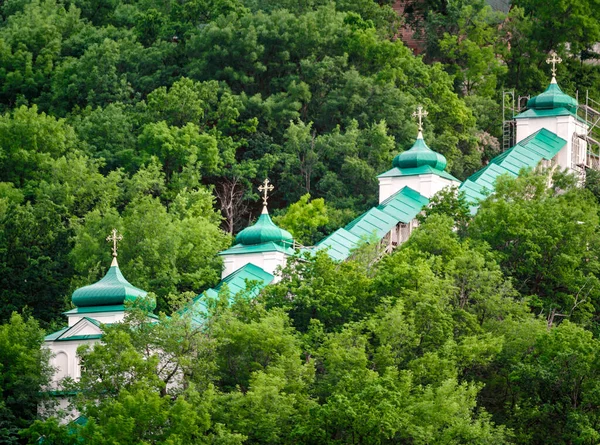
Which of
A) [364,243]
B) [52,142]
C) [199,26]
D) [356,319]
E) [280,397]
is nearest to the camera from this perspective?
[280,397]

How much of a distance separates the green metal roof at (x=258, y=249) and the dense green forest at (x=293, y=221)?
3.07 ft

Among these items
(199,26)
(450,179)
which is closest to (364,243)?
(450,179)

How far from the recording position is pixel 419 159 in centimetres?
8281

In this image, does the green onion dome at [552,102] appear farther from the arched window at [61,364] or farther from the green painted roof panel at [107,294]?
the arched window at [61,364]

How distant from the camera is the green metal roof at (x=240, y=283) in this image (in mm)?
71125

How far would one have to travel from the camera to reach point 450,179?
82.9 metres

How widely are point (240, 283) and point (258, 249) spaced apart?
2.09 meters

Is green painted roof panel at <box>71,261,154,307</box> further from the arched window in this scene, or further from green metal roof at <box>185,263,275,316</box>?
the arched window

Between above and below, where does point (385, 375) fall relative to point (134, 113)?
above

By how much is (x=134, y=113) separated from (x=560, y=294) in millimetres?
26033

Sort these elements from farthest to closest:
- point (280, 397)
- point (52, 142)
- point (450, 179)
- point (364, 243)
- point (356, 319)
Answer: point (52, 142) < point (450, 179) < point (364, 243) < point (356, 319) < point (280, 397)

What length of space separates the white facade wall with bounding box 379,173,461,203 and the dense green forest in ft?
10.3

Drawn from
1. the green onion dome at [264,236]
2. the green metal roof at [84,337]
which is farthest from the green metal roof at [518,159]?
the green metal roof at [84,337]

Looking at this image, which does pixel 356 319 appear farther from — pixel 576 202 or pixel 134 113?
pixel 134 113
